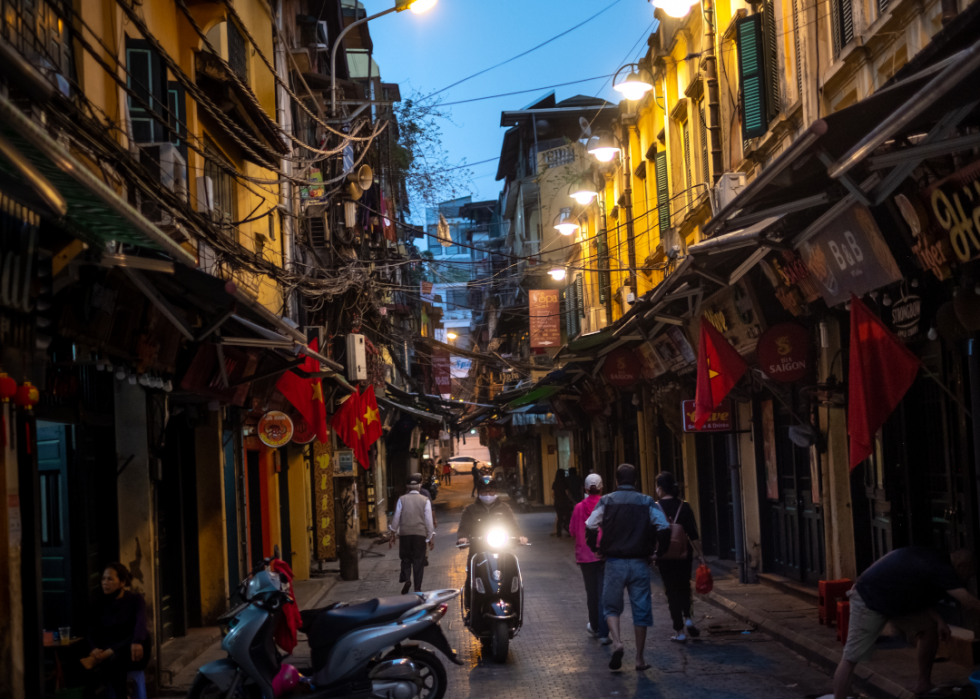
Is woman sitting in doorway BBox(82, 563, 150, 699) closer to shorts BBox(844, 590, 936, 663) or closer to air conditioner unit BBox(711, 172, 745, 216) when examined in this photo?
shorts BBox(844, 590, 936, 663)

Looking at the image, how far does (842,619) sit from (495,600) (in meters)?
3.65

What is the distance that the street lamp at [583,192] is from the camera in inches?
944

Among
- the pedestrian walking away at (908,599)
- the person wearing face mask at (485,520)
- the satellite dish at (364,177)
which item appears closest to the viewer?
the pedestrian walking away at (908,599)

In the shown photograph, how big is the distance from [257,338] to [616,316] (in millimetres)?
17199

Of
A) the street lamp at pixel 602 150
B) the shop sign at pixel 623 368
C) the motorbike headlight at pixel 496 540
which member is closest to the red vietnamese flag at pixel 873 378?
the motorbike headlight at pixel 496 540

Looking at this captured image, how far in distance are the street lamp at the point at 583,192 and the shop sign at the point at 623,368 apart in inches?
181

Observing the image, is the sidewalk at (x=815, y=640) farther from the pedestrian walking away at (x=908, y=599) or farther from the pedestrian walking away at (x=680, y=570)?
the pedestrian walking away at (x=680, y=570)

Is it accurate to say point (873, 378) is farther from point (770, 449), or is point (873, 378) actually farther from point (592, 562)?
point (770, 449)

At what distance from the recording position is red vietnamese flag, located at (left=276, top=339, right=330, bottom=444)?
1527 cm

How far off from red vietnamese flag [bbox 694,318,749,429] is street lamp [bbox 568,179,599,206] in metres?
11.6

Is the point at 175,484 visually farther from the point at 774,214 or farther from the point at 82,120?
the point at 774,214

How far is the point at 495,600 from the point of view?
1095cm

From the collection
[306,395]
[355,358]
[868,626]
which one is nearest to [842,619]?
[868,626]

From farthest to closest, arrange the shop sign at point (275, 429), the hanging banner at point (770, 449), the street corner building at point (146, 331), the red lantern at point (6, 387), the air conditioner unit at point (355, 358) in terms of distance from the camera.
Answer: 1. the air conditioner unit at point (355, 358)
2. the shop sign at point (275, 429)
3. the hanging banner at point (770, 449)
4. the street corner building at point (146, 331)
5. the red lantern at point (6, 387)
